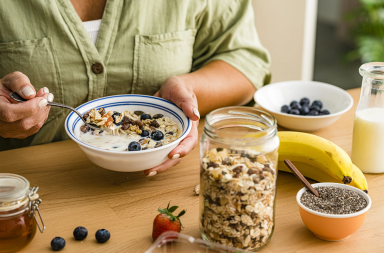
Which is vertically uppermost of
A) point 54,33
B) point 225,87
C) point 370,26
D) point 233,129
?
point 54,33

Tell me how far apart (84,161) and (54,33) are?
414 mm

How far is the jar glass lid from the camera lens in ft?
2.47

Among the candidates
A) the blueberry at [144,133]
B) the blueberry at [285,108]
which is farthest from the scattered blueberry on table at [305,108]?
the blueberry at [144,133]

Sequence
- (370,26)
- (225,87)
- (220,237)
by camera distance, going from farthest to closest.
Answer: (370,26) < (225,87) < (220,237)

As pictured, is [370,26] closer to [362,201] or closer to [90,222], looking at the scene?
[362,201]

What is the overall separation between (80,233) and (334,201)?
53 cm

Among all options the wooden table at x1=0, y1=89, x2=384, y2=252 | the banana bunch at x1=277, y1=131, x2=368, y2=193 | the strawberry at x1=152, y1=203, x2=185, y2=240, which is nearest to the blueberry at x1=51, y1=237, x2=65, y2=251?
the wooden table at x1=0, y1=89, x2=384, y2=252

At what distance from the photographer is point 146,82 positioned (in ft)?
4.61

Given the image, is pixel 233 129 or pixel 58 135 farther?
pixel 58 135

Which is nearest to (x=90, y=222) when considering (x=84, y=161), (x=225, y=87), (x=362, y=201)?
(x=84, y=161)

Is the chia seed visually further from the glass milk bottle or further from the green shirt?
the green shirt

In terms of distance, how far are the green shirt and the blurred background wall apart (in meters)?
0.88

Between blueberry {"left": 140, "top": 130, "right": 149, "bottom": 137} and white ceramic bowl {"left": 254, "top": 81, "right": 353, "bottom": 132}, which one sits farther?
white ceramic bowl {"left": 254, "top": 81, "right": 353, "bottom": 132}

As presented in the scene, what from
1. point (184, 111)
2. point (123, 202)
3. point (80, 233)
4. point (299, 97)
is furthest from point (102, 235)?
Answer: point (299, 97)
